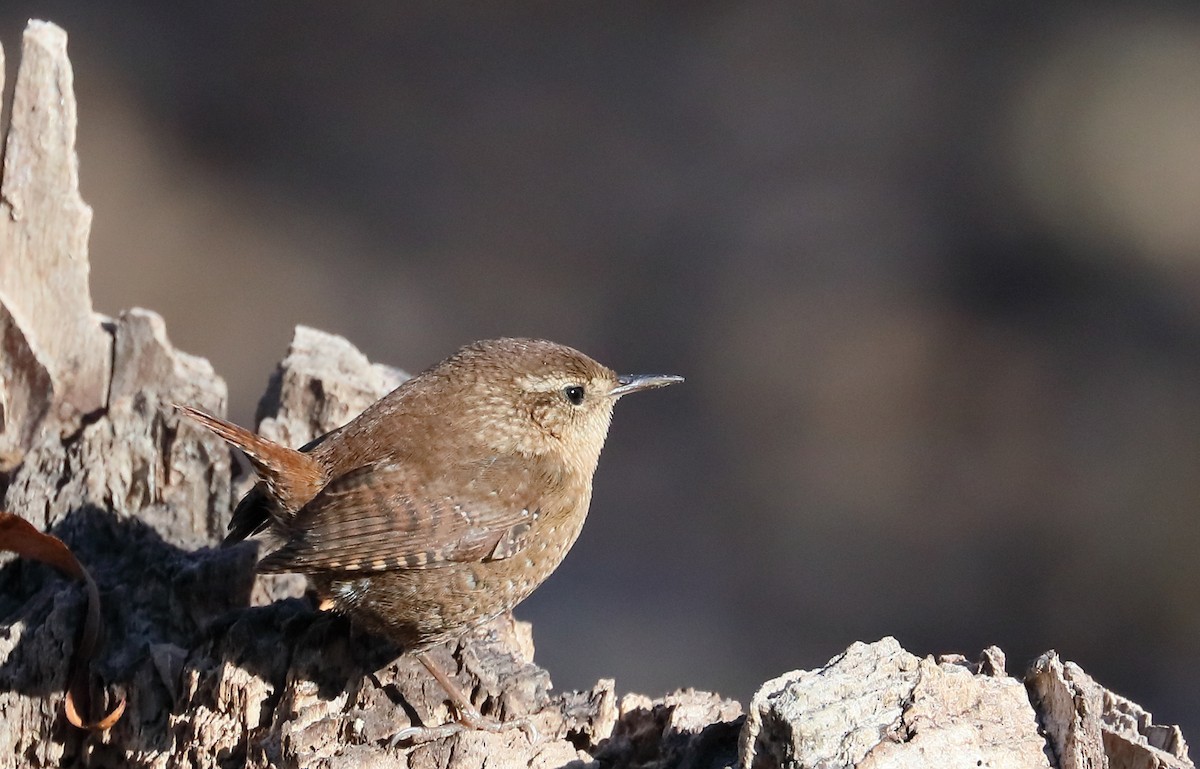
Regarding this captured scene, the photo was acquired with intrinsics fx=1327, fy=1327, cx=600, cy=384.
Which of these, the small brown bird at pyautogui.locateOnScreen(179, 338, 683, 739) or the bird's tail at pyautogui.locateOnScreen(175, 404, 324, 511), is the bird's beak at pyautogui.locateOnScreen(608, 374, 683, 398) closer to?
the small brown bird at pyautogui.locateOnScreen(179, 338, 683, 739)

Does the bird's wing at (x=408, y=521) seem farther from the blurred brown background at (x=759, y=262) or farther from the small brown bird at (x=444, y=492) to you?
the blurred brown background at (x=759, y=262)

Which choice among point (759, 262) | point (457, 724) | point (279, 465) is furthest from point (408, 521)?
point (759, 262)

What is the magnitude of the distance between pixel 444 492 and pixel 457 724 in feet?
1.48

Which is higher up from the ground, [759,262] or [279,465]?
[759,262]

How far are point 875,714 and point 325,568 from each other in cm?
102

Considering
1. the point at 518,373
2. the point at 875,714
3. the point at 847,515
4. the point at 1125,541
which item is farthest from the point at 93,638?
the point at 1125,541

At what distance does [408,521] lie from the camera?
247 cm

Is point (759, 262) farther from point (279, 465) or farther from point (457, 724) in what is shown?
point (457, 724)

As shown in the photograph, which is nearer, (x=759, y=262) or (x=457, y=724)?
(x=457, y=724)

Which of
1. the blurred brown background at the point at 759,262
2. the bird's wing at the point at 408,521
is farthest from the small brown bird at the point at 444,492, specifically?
the blurred brown background at the point at 759,262

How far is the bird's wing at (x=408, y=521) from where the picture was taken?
7.89 feet

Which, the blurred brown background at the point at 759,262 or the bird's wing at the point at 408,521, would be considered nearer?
the bird's wing at the point at 408,521

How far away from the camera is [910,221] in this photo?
533cm

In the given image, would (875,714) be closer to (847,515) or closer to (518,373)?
(518,373)
